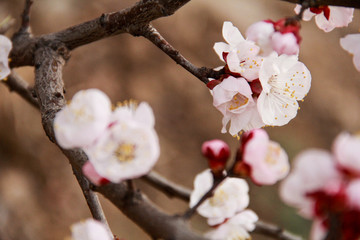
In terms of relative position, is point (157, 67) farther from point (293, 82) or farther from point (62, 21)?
point (293, 82)

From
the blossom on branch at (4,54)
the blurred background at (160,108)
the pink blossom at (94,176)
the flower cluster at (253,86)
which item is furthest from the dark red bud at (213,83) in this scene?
the blurred background at (160,108)

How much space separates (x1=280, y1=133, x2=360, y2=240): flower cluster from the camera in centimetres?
45

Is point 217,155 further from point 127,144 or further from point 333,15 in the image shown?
point 333,15

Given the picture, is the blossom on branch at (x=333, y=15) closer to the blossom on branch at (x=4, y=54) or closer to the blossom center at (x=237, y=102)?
the blossom center at (x=237, y=102)

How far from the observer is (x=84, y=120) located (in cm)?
53

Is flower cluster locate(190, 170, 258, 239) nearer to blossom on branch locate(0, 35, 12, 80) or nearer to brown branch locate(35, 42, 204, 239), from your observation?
brown branch locate(35, 42, 204, 239)

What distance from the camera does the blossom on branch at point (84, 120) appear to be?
525 millimetres

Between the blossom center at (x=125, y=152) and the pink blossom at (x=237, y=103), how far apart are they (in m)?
0.27

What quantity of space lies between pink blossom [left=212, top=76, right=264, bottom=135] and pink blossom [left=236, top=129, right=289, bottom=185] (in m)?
0.21

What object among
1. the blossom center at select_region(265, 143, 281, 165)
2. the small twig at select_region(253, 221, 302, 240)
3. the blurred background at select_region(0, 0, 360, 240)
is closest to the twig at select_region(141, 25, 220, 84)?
the blossom center at select_region(265, 143, 281, 165)

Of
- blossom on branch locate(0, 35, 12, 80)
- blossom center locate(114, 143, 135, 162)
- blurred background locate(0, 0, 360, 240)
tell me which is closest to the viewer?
blossom center locate(114, 143, 135, 162)

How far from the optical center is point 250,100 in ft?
2.59

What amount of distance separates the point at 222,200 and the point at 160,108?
186cm

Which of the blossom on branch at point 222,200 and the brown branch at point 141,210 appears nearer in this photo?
the brown branch at point 141,210
